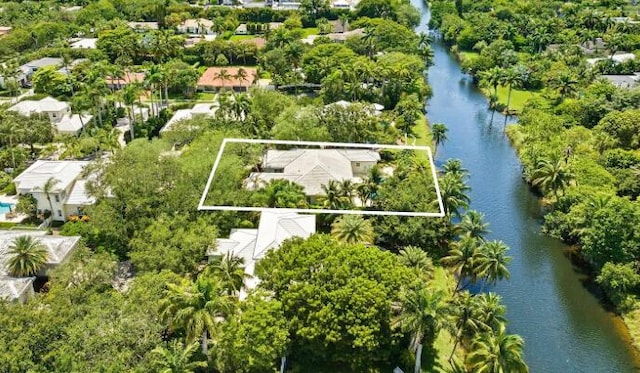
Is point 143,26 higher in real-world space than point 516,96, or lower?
higher

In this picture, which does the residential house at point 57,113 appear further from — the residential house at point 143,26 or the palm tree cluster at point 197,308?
the palm tree cluster at point 197,308

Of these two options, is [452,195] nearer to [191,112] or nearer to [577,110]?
[577,110]

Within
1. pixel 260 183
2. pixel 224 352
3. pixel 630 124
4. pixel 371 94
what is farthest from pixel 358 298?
pixel 371 94

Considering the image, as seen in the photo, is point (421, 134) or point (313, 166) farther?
point (421, 134)

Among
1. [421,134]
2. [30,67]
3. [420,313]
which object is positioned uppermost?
[30,67]

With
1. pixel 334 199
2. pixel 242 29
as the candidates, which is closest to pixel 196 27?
pixel 242 29

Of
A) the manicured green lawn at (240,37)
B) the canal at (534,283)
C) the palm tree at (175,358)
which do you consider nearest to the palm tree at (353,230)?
the canal at (534,283)

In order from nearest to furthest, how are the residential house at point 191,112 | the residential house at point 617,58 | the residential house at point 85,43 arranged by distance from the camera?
the residential house at point 191,112
the residential house at point 617,58
the residential house at point 85,43
